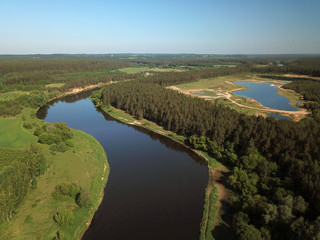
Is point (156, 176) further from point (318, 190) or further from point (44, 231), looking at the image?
point (318, 190)

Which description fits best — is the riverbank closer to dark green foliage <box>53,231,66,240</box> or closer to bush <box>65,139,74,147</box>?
dark green foliage <box>53,231,66,240</box>

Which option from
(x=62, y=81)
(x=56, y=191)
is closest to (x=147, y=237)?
(x=56, y=191)

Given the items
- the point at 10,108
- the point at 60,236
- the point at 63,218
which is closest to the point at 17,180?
the point at 63,218

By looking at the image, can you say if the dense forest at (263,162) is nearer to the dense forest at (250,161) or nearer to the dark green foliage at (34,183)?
the dense forest at (250,161)

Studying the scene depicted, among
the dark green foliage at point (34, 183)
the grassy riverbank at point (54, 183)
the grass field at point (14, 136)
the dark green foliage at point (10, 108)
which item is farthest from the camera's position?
the dark green foliage at point (10, 108)

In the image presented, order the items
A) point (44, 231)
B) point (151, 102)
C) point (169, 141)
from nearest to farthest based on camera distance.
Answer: point (44, 231) < point (169, 141) < point (151, 102)

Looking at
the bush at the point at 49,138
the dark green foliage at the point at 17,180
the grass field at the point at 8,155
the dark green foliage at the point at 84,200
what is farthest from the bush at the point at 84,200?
the bush at the point at 49,138

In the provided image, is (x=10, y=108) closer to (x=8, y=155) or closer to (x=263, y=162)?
(x=8, y=155)
